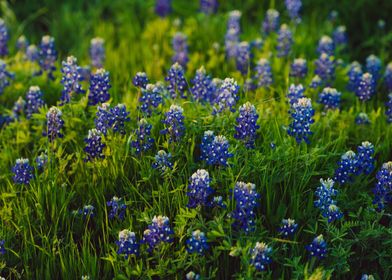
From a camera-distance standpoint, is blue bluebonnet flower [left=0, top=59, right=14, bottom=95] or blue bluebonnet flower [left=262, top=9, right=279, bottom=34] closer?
blue bluebonnet flower [left=0, top=59, right=14, bottom=95]

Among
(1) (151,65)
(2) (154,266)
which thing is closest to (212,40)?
(1) (151,65)

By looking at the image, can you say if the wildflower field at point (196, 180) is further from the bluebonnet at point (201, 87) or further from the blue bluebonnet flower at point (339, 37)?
the blue bluebonnet flower at point (339, 37)

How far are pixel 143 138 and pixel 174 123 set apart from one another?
20cm

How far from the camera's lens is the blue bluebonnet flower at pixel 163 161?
3613 millimetres

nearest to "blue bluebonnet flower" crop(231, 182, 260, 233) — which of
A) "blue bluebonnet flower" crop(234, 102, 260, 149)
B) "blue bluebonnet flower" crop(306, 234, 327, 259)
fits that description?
"blue bluebonnet flower" crop(306, 234, 327, 259)

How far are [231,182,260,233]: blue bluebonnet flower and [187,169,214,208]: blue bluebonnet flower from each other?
0.49 ft

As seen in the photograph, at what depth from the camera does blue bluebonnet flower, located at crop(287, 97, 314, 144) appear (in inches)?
150

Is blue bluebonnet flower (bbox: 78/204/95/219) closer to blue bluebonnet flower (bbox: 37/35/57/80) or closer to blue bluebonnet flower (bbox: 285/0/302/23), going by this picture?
blue bluebonnet flower (bbox: 37/35/57/80)

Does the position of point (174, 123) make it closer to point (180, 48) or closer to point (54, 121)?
point (54, 121)

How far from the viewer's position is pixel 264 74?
5.00 m

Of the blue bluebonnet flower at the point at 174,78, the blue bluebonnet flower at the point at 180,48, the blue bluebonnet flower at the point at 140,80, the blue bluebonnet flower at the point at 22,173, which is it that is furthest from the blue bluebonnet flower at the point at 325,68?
the blue bluebonnet flower at the point at 22,173

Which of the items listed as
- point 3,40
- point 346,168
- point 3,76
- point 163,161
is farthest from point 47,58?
point 346,168

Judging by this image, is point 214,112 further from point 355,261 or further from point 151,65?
point 151,65

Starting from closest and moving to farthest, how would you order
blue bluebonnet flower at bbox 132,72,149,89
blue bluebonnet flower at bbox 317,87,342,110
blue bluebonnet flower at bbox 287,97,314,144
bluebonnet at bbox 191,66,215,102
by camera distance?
blue bluebonnet flower at bbox 287,97,314,144 → blue bluebonnet flower at bbox 132,72,149,89 → bluebonnet at bbox 191,66,215,102 → blue bluebonnet flower at bbox 317,87,342,110
